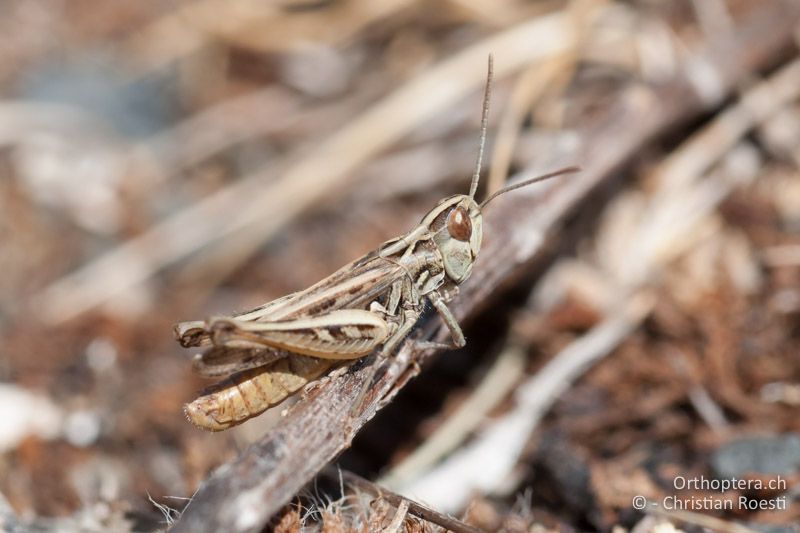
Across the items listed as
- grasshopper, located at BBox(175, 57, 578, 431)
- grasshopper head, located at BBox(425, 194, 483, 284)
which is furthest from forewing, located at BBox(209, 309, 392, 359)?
grasshopper head, located at BBox(425, 194, 483, 284)

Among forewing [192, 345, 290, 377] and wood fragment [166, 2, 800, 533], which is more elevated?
forewing [192, 345, 290, 377]

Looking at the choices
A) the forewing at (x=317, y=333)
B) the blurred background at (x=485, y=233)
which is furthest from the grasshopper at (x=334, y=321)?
the blurred background at (x=485, y=233)

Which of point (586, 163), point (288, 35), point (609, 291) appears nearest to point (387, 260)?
point (586, 163)

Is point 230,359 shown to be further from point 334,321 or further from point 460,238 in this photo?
point 460,238

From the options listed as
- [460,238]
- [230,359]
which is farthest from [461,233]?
[230,359]

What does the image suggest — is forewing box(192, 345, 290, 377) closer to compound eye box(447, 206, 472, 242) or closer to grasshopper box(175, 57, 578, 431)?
grasshopper box(175, 57, 578, 431)

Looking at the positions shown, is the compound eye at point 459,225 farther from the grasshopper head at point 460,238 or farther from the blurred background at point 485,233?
the blurred background at point 485,233

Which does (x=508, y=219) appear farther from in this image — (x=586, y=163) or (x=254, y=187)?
(x=254, y=187)
